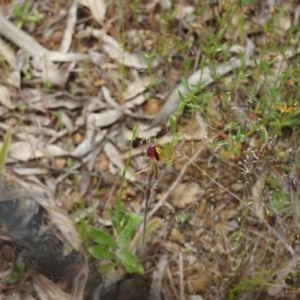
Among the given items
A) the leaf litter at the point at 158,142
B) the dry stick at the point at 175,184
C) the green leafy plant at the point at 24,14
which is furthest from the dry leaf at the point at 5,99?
the dry stick at the point at 175,184

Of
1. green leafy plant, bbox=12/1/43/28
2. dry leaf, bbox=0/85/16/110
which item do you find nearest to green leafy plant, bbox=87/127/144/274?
dry leaf, bbox=0/85/16/110

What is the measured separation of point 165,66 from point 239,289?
981mm

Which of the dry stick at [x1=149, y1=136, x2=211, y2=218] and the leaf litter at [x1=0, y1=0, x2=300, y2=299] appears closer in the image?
the leaf litter at [x1=0, y1=0, x2=300, y2=299]

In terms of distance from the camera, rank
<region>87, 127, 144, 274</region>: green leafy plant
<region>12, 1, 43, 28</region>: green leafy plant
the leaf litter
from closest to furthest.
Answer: <region>87, 127, 144, 274</region>: green leafy plant < the leaf litter < <region>12, 1, 43, 28</region>: green leafy plant

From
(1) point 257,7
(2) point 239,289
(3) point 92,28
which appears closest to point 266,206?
(2) point 239,289

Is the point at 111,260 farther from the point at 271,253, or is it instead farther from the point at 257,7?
the point at 257,7

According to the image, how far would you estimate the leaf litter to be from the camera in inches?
70.5

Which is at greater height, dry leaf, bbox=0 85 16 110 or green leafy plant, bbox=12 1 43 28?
green leafy plant, bbox=12 1 43 28

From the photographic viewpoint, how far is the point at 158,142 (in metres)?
2.07

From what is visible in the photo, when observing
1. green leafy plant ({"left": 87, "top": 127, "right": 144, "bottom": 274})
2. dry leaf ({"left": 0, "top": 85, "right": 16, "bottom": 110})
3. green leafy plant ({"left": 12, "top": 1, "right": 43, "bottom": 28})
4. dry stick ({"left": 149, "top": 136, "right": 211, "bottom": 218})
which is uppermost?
green leafy plant ({"left": 12, "top": 1, "right": 43, "bottom": 28})

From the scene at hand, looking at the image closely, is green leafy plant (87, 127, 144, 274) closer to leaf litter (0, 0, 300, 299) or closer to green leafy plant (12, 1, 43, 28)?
leaf litter (0, 0, 300, 299)

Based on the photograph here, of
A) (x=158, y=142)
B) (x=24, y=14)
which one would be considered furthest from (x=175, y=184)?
(x=24, y=14)

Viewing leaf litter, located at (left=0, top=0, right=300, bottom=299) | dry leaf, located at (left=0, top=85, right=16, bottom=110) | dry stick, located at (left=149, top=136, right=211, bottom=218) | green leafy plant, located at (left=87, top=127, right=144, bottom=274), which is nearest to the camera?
green leafy plant, located at (left=87, top=127, right=144, bottom=274)

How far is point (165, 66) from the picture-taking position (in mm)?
2254
